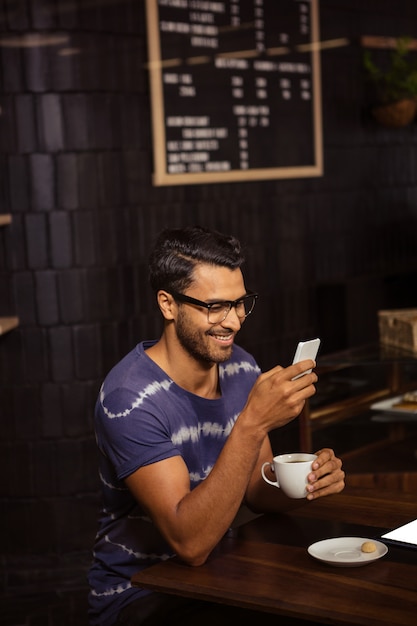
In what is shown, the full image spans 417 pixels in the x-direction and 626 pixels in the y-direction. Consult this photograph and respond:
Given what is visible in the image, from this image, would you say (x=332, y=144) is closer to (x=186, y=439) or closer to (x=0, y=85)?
(x=0, y=85)

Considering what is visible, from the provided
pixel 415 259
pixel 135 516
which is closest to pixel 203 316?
pixel 135 516

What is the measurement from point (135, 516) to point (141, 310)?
91.7 inches

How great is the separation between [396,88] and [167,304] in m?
3.64

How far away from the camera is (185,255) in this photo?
92.4 inches

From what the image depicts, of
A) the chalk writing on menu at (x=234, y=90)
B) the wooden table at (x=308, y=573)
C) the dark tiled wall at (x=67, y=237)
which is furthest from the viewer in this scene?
the chalk writing on menu at (x=234, y=90)

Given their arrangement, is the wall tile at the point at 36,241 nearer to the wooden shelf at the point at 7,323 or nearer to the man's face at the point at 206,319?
the wooden shelf at the point at 7,323

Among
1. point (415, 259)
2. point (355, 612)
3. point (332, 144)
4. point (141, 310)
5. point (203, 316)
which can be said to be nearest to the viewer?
point (355, 612)

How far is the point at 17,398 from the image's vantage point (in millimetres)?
4371

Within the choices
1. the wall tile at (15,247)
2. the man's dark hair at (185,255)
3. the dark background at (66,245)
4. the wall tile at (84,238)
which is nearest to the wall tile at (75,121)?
the dark background at (66,245)

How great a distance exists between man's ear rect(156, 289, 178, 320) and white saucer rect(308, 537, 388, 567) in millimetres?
645

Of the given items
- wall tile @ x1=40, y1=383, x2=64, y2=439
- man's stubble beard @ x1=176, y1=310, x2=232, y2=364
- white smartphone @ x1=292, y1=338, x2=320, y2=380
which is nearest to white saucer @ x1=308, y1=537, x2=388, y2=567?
white smartphone @ x1=292, y1=338, x2=320, y2=380

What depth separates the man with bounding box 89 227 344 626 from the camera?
2.06 m

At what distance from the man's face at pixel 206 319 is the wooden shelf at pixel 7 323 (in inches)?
77.2

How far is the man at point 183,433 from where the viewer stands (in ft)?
6.77
